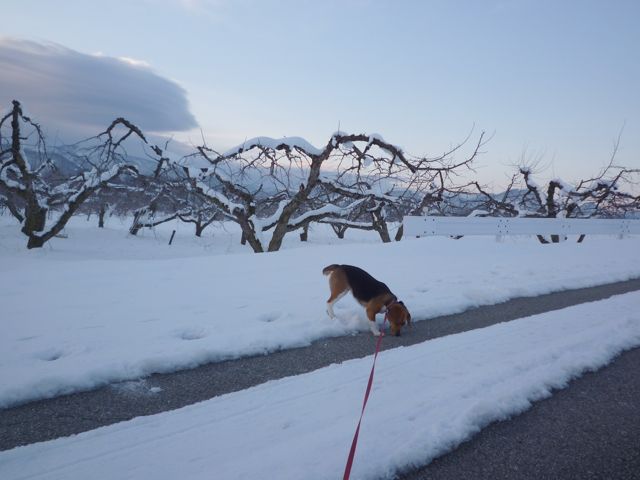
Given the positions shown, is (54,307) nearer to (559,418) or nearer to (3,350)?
(3,350)

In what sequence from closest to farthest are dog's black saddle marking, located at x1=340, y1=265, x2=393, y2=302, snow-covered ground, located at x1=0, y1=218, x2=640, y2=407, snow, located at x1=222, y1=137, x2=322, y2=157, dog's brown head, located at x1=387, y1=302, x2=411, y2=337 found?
snow-covered ground, located at x1=0, y1=218, x2=640, y2=407
dog's brown head, located at x1=387, y1=302, x2=411, y2=337
dog's black saddle marking, located at x1=340, y1=265, x2=393, y2=302
snow, located at x1=222, y1=137, x2=322, y2=157

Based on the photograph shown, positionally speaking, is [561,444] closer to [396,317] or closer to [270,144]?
[396,317]

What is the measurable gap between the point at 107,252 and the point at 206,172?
31.5 feet

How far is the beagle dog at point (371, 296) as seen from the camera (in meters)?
4.52

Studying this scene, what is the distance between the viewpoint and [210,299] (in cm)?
563

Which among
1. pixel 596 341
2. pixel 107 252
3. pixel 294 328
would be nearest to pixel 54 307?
pixel 294 328

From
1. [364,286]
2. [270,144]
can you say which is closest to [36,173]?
[270,144]

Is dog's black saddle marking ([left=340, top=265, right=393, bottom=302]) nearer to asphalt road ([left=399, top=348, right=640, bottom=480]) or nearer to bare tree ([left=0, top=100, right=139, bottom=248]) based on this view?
asphalt road ([left=399, top=348, right=640, bottom=480])

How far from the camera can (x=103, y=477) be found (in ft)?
6.58

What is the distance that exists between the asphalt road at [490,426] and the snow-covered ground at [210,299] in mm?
234

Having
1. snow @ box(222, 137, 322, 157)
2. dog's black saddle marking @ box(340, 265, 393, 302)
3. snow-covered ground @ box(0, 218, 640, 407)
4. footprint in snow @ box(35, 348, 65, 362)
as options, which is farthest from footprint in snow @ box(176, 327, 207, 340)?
snow @ box(222, 137, 322, 157)

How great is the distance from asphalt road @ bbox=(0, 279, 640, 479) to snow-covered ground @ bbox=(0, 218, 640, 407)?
0.23 m

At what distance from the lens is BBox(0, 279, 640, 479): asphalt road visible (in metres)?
2.23

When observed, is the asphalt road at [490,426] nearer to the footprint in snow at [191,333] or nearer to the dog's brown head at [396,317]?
the dog's brown head at [396,317]
